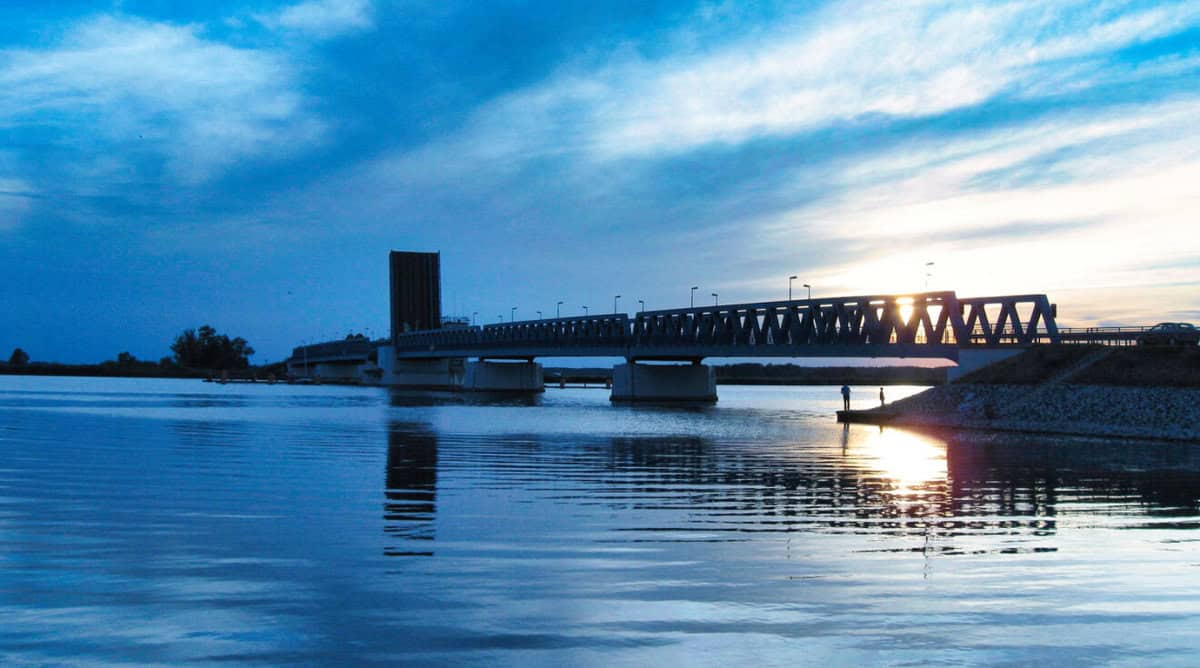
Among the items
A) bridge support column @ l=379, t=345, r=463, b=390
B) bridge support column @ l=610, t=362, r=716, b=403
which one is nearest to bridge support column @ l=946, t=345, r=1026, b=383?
bridge support column @ l=610, t=362, r=716, b=403

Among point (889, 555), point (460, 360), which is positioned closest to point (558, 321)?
point (460, 360)

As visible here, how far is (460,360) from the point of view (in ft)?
615

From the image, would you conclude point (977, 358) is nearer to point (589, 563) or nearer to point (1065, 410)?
point (1065, 410)

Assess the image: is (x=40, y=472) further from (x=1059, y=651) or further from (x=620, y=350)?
(x=620, y=350)

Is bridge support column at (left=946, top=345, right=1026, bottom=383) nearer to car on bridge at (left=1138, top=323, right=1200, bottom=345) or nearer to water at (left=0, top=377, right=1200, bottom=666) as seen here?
car on bridge at (left=1138, top=323, right=1200, bottom=345)

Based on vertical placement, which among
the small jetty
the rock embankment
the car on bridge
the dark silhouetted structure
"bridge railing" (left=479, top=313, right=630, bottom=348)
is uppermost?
the dark silhouetted structure

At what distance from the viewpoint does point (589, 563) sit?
13.0 metres

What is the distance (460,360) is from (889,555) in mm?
175737

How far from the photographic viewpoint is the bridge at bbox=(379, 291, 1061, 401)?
214 ft

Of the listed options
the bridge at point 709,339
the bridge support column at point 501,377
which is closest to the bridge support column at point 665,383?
the bridge at point 709,339

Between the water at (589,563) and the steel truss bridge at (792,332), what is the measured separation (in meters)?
37.9

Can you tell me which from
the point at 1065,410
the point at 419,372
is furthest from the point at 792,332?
the point at 419,372

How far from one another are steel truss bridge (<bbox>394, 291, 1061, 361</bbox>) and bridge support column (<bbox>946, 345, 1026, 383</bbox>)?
63cm

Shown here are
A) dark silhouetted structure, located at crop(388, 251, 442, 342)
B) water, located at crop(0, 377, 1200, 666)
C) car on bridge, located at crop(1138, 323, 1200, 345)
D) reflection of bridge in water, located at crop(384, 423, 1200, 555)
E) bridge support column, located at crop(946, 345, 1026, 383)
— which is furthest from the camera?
dark silhouetted structure, located at crop(388, 251, 442, 342)
